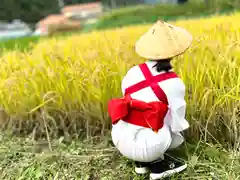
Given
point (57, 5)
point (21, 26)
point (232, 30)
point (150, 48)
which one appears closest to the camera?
point (150, 48)

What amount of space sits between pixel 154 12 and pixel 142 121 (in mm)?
10077

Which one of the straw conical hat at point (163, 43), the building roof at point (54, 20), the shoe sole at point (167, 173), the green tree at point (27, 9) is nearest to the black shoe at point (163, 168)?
the shoe sole at point (167, 173)

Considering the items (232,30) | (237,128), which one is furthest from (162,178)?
(232,30)

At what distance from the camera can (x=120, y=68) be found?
1.58 m

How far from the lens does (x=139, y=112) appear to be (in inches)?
46.8

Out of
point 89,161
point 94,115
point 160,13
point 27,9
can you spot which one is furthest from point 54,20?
point 27,9

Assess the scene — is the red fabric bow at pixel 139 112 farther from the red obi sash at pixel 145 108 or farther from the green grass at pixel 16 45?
the green grass at pixel 16 45


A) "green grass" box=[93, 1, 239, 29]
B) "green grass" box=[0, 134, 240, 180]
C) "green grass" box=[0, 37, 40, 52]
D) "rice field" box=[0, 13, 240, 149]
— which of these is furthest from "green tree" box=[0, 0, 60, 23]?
"green grass" box=[0, 134, 240, 180]

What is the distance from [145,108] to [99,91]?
449 millimetres

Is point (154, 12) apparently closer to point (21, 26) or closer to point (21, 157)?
point (21, 26)

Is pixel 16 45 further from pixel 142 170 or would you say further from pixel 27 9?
pixel 27 9

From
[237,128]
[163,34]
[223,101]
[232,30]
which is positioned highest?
[163,34]

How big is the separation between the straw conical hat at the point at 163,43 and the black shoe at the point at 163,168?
0.38m

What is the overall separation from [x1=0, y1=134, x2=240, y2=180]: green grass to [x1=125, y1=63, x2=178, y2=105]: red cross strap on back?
29 centimetres
